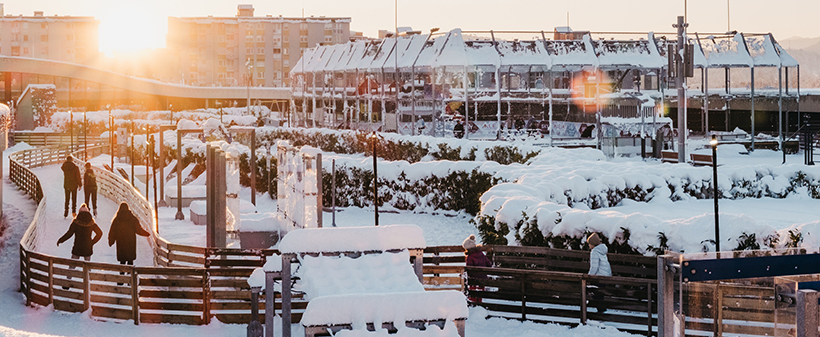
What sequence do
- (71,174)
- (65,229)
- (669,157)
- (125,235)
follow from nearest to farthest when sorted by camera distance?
(125,235)
(65,229)
(71,174)
(669,157)

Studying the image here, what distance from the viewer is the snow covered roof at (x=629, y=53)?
138 ft

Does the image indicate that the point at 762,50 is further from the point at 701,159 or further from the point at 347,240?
the point at 347,240

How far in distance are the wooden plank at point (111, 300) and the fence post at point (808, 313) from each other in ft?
34.2

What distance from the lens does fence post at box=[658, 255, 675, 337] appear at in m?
6.38

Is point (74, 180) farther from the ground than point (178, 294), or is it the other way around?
point (74, 180)

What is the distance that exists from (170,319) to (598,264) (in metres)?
6.34

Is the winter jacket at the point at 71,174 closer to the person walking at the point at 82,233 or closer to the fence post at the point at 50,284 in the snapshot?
the person walking at the point at 82,233

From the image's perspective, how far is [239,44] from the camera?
109 metres

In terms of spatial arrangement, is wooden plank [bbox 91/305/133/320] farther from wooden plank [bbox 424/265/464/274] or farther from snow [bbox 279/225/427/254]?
snow [bbox 279/225/427/254]

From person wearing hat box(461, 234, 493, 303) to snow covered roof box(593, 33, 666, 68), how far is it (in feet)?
96.2

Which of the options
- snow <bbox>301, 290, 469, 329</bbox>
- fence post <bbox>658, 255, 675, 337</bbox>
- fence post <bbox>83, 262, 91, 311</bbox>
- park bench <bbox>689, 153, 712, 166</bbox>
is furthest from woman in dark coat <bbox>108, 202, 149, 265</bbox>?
park bench <bbox>689, 153, 712, 166</bbox>

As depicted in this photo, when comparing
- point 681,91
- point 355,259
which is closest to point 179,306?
point 355,259

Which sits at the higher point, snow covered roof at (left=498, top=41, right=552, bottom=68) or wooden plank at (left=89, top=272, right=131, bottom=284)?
snow covered roof at (left=498, top=41, right=552, bottom=68)

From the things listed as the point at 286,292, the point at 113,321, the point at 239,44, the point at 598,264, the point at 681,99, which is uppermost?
A: the point at 239,44
